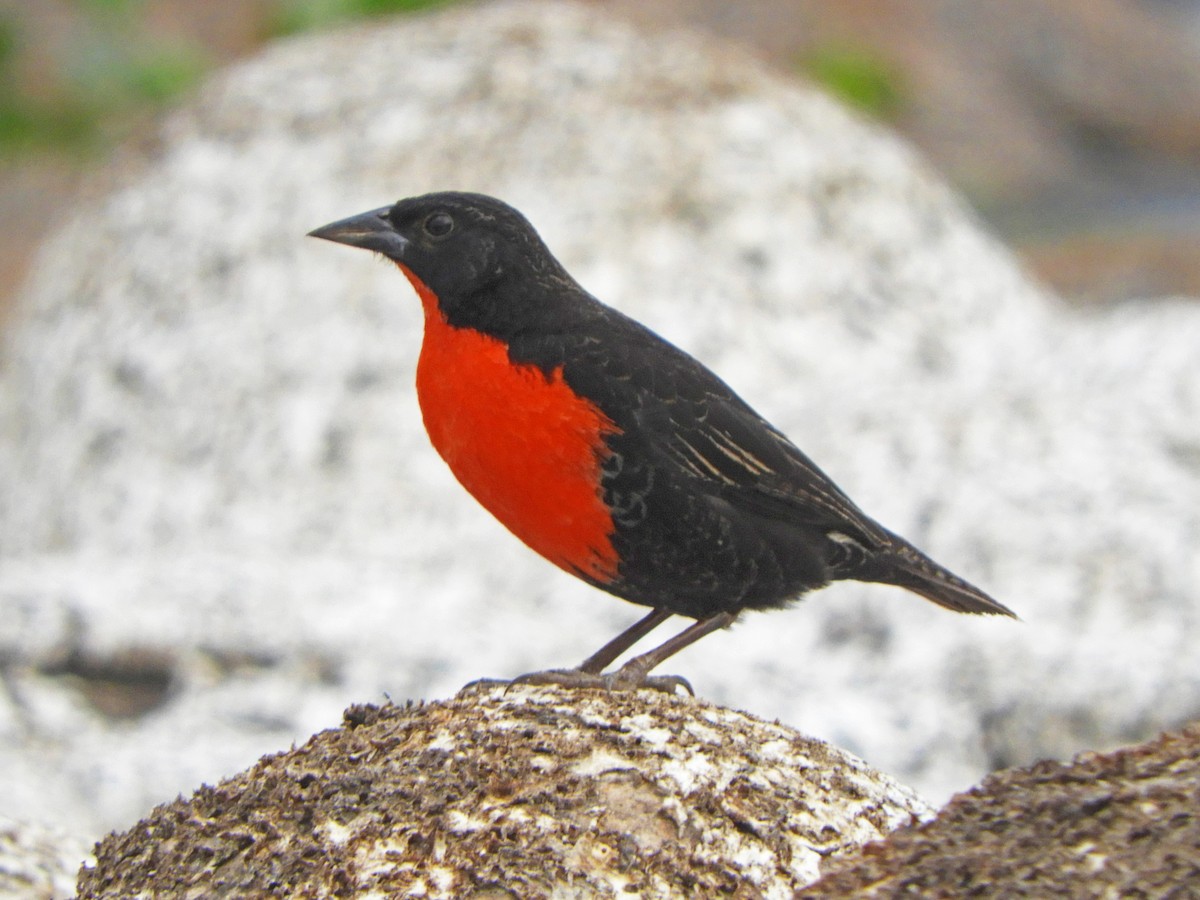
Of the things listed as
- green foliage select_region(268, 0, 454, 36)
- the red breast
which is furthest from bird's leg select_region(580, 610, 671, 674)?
green foliage select_region(268, 0, 454, 36)

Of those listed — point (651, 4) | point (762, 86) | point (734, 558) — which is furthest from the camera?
point (651, 4)

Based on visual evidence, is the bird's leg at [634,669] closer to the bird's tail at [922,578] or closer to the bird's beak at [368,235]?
the bird's tail at [922,578]

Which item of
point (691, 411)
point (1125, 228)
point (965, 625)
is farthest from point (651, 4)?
point (691, 411)

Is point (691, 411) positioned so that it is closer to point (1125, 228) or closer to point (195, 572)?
point (195, 572)

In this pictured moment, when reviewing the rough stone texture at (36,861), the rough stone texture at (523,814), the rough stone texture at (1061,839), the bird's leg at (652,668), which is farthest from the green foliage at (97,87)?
the rough stone texture at (1061,839)

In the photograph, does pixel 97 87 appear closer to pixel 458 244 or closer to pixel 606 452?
pixel 458 244

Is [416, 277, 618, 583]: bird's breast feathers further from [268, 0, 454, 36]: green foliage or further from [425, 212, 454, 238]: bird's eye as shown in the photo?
[268, 0, 454, 36]: green foliage
